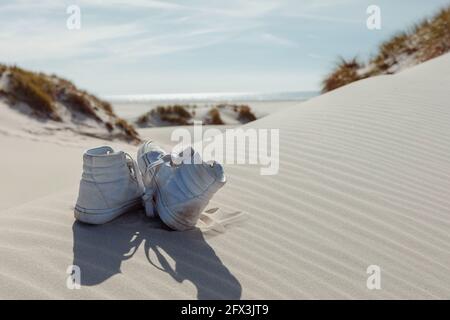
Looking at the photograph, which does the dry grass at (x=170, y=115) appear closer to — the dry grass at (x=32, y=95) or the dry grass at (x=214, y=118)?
the dry grass at (x=214, y=118)

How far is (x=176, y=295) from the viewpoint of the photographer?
7.33ft

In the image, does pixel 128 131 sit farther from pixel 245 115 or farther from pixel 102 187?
pixel 245 115

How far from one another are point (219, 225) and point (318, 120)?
2829 mm

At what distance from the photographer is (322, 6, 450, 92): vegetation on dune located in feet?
42.7

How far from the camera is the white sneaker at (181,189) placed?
2.69 m

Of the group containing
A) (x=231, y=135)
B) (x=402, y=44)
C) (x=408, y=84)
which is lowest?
(x=231, y=135)

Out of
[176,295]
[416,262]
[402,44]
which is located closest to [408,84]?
[416,262]

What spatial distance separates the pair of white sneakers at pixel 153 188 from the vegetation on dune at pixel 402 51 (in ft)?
37.5

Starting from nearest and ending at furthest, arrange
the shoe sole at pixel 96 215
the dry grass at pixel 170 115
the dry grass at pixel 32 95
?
1. the shoe sole at pixel 96 215
2. the dry grass at pixel 32 95
3. the dry grass at pixel 170 115

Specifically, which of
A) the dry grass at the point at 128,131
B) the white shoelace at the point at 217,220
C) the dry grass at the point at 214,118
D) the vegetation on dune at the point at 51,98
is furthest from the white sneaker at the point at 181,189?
the dry grass at the point at 214,118

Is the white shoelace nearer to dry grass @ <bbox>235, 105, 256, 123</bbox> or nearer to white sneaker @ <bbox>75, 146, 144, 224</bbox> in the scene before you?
white sneaker @ <bbox>75, 146, 144, 224</bbox>

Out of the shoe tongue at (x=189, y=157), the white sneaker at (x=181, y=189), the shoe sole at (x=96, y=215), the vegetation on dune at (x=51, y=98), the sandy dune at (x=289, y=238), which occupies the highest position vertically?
the vegetation on dune at (x=51, y=98)

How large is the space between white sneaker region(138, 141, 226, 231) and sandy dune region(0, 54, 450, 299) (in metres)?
0.10
